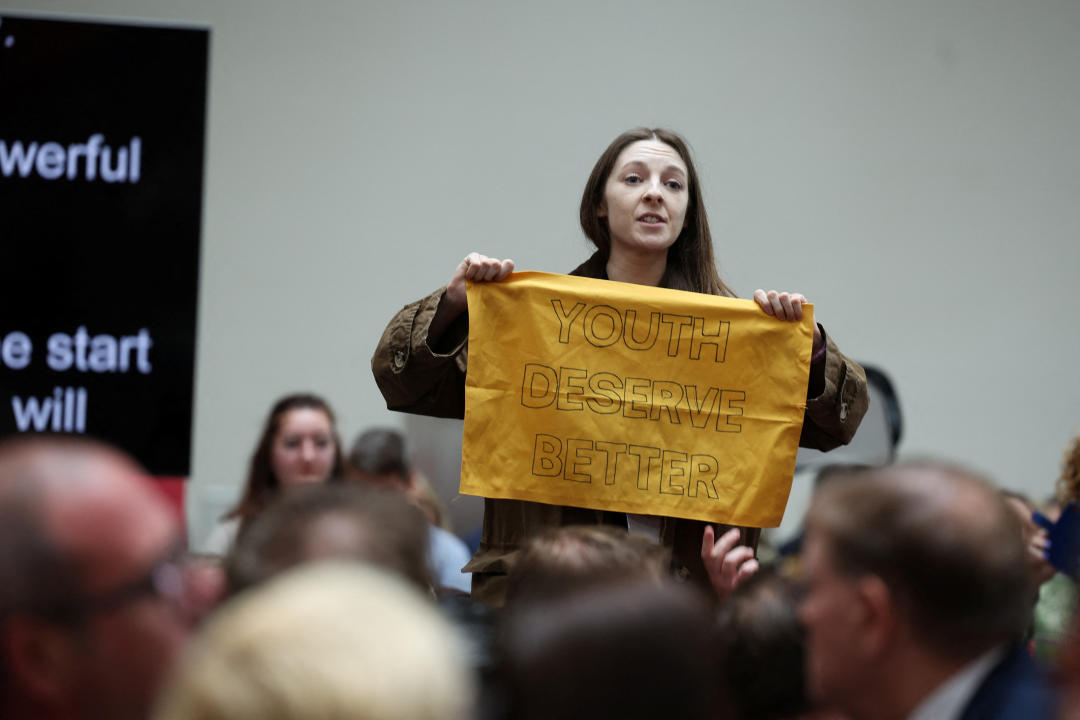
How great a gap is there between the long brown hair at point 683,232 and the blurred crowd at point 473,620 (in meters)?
1.01

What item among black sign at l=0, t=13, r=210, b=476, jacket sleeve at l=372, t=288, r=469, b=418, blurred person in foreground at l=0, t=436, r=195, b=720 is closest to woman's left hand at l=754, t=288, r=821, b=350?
jacket sleeve at l=372, t=288, r=469, b=418

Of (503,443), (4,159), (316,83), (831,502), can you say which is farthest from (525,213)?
(831,502)

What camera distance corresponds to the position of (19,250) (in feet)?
11.9

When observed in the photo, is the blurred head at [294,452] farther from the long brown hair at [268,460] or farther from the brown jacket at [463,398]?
the brown jacket at [463,398]

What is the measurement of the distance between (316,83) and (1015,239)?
2.84m

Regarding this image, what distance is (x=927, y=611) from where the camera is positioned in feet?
4.77

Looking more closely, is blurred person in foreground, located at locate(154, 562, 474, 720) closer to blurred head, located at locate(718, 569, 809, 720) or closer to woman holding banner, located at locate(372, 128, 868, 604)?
blurred head, located at locate(718, 569, 809, 720)

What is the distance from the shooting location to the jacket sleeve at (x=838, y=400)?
8.61ft

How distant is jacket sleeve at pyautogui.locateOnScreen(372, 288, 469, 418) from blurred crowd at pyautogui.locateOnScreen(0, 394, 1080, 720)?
2.32ft

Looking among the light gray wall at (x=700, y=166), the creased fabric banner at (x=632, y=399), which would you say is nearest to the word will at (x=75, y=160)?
the light gray wall at (x=700, y=166)

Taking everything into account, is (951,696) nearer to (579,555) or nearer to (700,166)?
(579,555)

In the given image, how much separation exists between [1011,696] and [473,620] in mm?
828

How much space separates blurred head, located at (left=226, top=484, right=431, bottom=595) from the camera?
1.45 m

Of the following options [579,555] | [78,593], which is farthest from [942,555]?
[78,593]
